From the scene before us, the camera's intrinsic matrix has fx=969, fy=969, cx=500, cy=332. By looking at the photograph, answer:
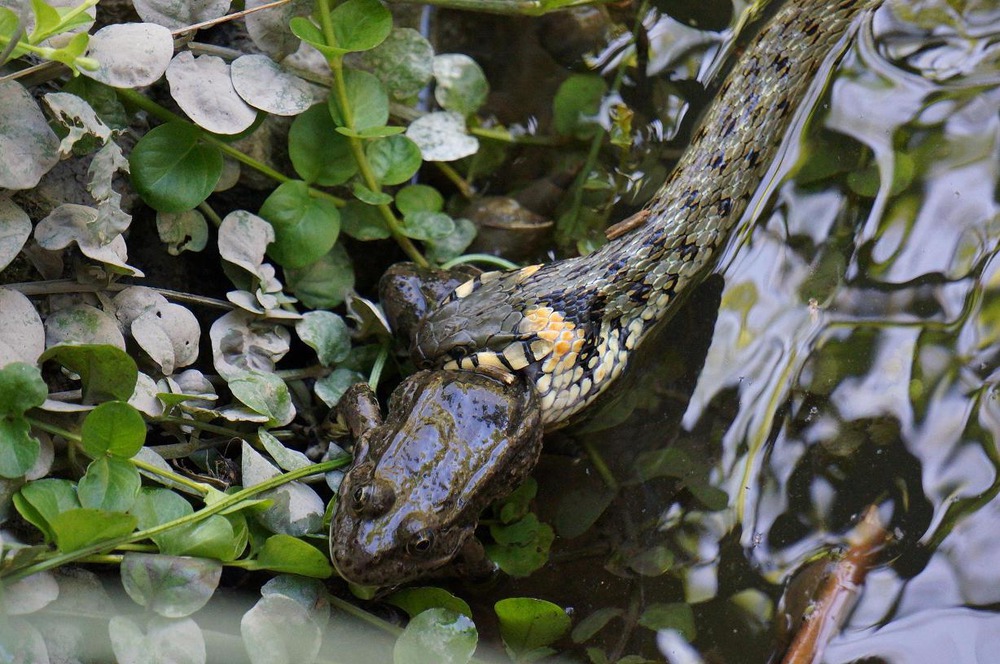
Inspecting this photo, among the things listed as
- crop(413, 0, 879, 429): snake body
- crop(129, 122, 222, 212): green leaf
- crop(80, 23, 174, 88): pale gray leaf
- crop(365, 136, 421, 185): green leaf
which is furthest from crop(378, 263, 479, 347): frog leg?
crop(80, 23, 174, 88): pale gray leaf

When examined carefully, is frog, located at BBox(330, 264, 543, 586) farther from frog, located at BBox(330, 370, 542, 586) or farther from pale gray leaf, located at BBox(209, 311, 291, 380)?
pale gray leaf, located at BBox(209, 311, 291, 380)

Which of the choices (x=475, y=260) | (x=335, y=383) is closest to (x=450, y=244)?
(x=475, y=260)

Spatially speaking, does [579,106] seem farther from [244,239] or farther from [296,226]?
[244,239]

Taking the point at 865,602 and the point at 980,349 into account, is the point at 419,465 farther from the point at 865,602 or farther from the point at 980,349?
the point at 980,349

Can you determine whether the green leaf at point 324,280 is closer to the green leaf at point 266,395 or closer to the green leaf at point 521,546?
the green leaf at point 266,395

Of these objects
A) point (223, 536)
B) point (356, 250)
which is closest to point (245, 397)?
point (223, 536)

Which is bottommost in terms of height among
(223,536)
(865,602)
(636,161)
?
(223,536)
